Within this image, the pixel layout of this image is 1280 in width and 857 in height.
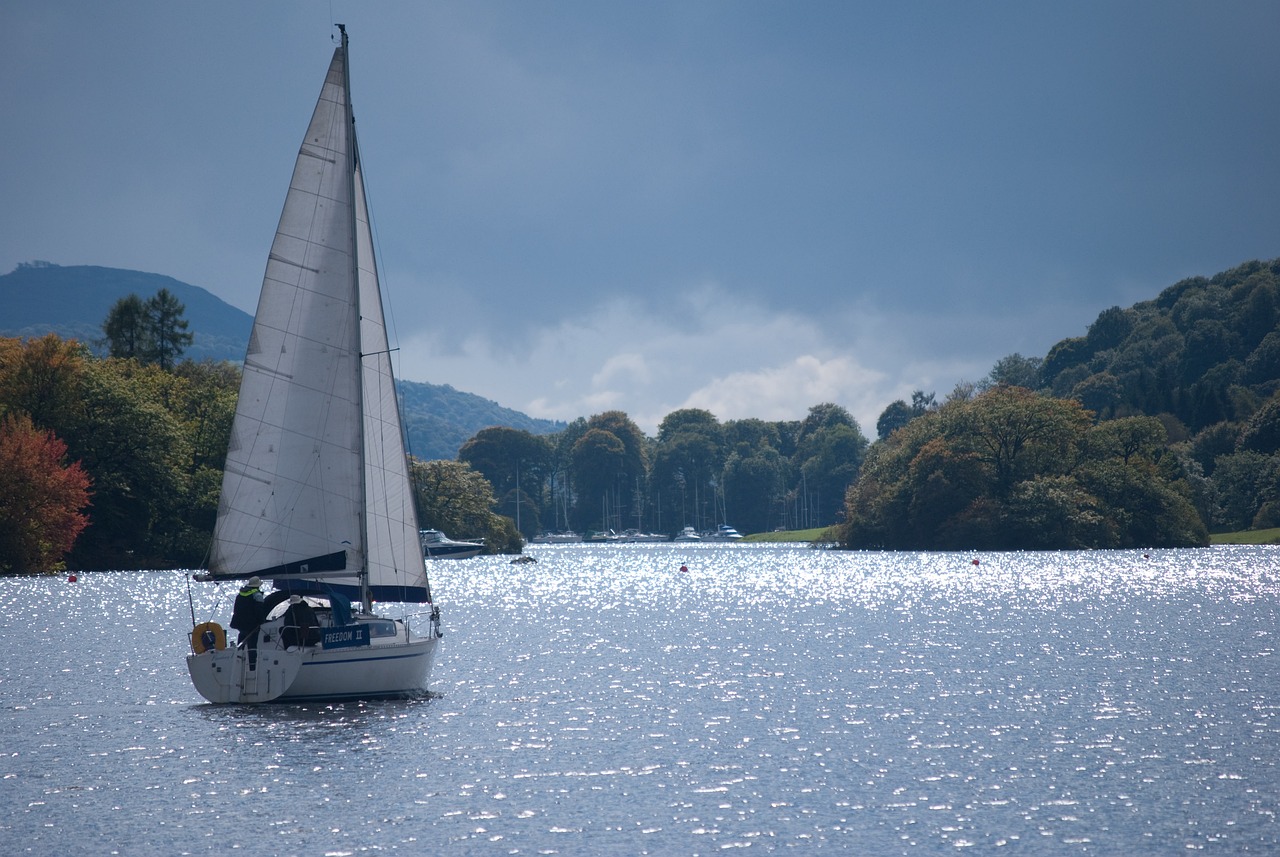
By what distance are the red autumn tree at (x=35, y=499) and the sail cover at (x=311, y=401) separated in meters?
62.9

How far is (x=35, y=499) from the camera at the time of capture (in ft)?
299

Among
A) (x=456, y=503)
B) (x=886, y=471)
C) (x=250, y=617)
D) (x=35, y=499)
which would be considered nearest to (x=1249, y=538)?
(x=886, y=471)

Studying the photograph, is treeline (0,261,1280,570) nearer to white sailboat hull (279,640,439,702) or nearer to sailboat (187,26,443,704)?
sailboat (187,26,443,704)

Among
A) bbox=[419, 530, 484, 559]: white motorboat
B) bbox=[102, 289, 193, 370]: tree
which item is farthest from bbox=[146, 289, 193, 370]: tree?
bbox=[419, 530, 484, 559]: white motorboat

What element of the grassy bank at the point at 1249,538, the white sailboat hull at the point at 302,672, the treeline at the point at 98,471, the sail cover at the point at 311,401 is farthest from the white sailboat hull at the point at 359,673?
the grassy bank at the point at 1249,538

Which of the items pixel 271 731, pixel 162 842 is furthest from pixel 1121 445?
pixel 162 842

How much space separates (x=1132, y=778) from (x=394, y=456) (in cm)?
2091

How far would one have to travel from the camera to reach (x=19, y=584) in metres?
90.4

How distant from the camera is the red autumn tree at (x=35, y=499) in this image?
89.8 meters

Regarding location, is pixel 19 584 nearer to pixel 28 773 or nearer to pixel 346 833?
pixel 28 773

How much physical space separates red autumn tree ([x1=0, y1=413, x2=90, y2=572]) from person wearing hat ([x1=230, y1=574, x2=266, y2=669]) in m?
64.3

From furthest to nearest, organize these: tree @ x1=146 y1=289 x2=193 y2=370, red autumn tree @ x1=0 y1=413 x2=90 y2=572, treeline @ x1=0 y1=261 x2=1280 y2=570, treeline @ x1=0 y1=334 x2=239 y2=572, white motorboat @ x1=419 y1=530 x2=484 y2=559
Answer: tree @ x1=146 y1=289 x2=193 y2=370
white motorboat @ x1=419 y1=530 x2=484 y2=559
treeline @ x1=0 y1=261 x2=1280 y2=570
treeline @ x1=0 y1=334 x2=239 y2=572
red autumn tree @ x1=0 y1=413 x2=90 y2=572

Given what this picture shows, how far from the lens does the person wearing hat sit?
33.8m

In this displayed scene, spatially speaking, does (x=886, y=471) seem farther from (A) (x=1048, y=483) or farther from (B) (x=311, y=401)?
(B) (x=311, y=401)
